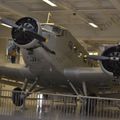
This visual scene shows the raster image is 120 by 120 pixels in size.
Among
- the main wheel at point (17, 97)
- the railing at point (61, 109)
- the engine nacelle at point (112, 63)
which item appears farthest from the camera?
the engine nacelle at point (112, 63)

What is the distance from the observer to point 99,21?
77.3 ft

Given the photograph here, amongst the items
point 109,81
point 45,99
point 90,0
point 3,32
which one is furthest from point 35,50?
point 3,32

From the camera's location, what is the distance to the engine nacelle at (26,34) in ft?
38.4

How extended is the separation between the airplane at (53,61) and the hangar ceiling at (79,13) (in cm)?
451

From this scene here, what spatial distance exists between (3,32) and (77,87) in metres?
13.2

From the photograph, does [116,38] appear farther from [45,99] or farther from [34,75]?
[45,99]

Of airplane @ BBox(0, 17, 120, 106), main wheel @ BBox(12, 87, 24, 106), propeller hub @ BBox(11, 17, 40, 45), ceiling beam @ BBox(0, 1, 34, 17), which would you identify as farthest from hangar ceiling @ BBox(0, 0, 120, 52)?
main wheel @ BBox(12, 87, 24, 106)

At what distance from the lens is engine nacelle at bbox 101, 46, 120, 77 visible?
1159 centimetres

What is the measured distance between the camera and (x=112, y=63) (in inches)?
467

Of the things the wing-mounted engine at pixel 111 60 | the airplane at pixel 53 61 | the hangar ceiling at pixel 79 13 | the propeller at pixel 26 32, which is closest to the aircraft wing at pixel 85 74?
the airplane at pixel 53 61

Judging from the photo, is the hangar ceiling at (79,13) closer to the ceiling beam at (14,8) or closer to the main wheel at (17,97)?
the ceiling beam at (14,8)

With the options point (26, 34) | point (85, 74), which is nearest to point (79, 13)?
point (85, 74)

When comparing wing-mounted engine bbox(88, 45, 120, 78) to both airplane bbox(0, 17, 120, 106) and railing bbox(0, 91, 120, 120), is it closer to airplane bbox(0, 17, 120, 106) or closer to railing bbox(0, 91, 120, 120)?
airplane bbox(0, 17, 120, 106)

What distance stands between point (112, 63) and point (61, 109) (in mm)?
3490
